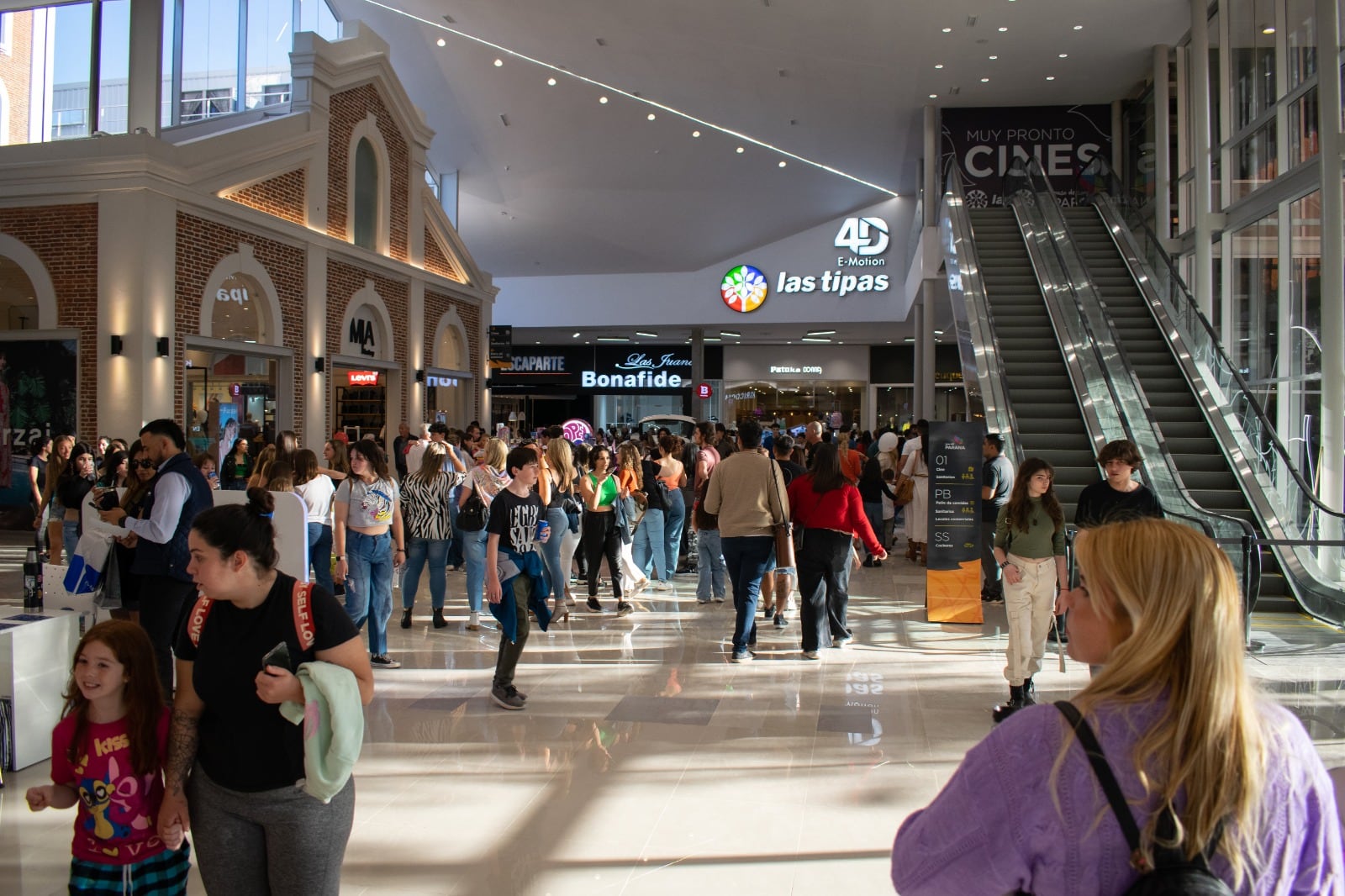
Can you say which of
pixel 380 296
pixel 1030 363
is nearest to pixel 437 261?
pixel 380 296

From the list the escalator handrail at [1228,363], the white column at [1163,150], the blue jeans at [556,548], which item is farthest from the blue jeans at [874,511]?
the white column at [1163,150]

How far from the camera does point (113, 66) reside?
15.3 meters

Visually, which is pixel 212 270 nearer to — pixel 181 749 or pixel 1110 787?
pixel 181 749

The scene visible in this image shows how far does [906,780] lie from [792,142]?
60.2 feet

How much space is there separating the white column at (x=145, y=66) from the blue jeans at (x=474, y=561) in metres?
8.77

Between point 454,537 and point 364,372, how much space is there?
8958 millimetres

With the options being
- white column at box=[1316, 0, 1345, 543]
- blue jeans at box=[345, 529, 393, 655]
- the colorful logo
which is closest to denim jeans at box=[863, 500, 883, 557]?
white column at box=[1316, 0, 1345, 543]

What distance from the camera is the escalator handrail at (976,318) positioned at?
36.1ft

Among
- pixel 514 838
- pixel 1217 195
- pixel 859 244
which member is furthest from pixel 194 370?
pixel 859 244

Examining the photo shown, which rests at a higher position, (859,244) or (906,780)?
(859,244)

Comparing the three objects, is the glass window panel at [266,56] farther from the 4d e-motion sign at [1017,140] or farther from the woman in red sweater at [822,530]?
the woman in red sweater at [822,530]

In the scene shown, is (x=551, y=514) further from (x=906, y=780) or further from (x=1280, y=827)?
(x=1280, y=827)

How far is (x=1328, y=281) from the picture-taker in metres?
9.52

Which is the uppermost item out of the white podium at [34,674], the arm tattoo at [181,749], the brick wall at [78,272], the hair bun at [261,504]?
the brick wall at [78,272]
